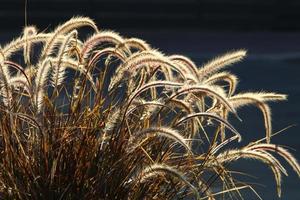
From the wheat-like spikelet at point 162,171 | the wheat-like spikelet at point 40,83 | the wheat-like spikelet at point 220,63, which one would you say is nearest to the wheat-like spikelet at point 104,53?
the wheat-like spikelet at point 40,83

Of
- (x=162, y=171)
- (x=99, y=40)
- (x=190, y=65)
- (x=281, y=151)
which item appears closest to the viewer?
(x=162, y=171)

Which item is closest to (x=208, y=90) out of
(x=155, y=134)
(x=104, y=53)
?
(x=155, y=134)

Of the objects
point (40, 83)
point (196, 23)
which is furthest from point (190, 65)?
point (196, 23)

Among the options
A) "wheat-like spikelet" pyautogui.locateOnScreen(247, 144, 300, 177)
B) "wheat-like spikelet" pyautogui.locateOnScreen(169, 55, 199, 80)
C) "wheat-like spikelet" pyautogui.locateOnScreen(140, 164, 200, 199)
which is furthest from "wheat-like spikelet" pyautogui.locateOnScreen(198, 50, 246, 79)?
"wheat-like spikelet" pyautogui.locateOnScreen(140, 164, 200, 199)

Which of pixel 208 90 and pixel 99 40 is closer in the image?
pixel 208 90

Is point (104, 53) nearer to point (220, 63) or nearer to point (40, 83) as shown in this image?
point (40, 83)

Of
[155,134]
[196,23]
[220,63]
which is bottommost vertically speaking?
[155,134]

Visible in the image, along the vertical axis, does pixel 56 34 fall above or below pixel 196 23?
below

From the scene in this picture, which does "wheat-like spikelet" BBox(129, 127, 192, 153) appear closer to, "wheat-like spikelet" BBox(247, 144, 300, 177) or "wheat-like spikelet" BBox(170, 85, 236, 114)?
"wheat-like spikelet" BBox(170, 85, 236, 114)

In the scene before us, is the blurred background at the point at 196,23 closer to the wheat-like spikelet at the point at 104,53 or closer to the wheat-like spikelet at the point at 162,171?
the wheat-like spikelet at the point at 104,53

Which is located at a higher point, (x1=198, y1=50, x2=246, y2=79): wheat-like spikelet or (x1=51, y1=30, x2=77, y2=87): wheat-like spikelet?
(x1=198, y1=50, x2=246, y2=79): wheat-like spikelet

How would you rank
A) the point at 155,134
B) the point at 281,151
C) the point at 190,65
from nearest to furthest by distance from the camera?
the point at 155,134, the point at 281,151, the point at 190,65

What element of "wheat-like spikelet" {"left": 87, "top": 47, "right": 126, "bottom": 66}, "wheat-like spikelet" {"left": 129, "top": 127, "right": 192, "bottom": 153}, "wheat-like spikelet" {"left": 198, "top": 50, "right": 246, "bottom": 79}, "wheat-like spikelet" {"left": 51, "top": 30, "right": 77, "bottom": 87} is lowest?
"wheat-like spikelet" {"left": 129, "top": 127, "right": 192, "bottom": 153}

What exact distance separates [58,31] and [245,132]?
704 centimetres
